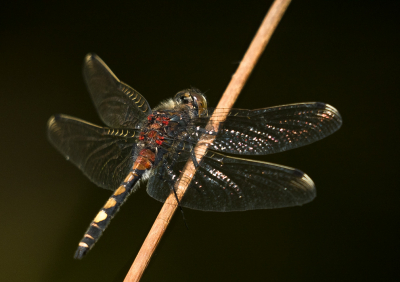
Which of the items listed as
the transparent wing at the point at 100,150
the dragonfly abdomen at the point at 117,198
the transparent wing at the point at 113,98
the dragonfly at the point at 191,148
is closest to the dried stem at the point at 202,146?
the dragonfly at the point at 191,148

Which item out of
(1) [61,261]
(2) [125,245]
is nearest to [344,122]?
(2) [125,245]

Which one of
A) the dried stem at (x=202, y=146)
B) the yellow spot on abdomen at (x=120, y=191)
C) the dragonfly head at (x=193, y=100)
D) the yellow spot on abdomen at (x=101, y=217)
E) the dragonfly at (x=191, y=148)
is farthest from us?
the dragonfly head at (x=193, y=100)

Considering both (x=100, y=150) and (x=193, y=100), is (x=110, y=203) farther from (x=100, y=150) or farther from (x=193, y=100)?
(x=193, y=100)

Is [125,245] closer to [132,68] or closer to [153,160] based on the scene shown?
[153,160]

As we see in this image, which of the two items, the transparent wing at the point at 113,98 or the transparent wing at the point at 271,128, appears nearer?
the transparent wing at the point at 271,128

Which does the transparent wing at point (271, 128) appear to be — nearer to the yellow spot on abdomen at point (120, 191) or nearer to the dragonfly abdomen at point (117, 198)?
the dragonfly abdomen at point (117, 198)

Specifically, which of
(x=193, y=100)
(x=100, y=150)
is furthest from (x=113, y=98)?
(x=193, y=100)

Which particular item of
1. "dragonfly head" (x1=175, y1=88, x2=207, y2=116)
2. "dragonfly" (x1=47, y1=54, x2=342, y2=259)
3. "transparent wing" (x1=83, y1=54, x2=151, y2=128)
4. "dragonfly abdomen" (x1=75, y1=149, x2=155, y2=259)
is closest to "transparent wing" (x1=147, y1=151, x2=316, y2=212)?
"dragonfly" (x1=47, y1=54, x2=342, y2=259)
